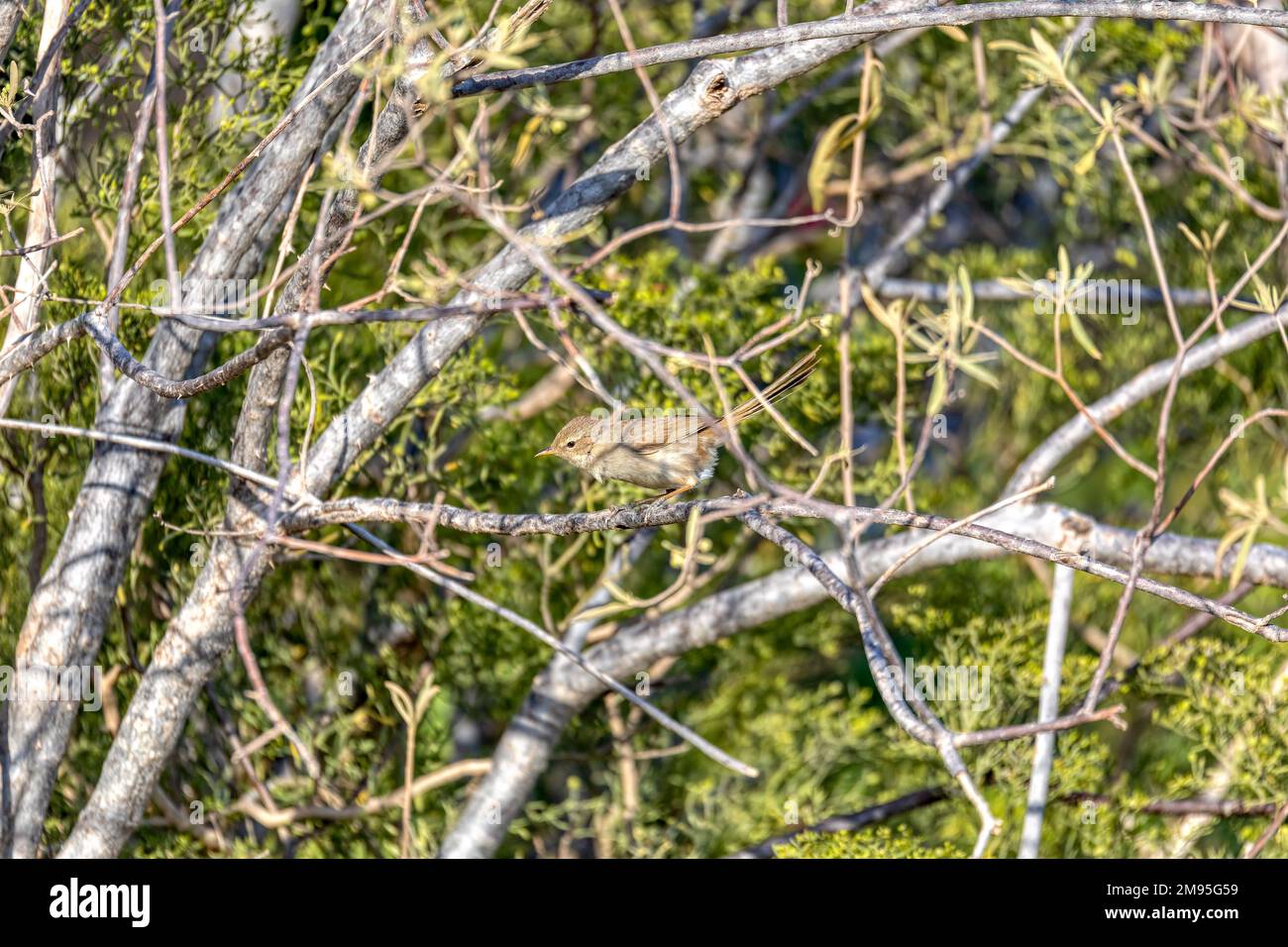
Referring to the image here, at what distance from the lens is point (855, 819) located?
14.9 feet

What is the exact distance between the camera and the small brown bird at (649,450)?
3213mm

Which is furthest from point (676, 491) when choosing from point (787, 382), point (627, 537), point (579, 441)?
point (627, 537)

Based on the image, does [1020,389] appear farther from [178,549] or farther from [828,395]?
[178,549]

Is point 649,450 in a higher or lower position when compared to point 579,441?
lower

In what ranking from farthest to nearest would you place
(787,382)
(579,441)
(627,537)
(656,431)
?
(627,537), (579,441), (656,431), (787,382)

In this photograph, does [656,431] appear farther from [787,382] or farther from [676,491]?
[787,382]

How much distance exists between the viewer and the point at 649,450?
330 centimetres

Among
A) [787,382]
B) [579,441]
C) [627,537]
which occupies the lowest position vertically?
[787,382]

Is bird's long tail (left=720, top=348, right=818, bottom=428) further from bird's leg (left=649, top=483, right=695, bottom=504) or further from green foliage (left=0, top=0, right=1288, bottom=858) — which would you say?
green foliage (left=0, top=0, right=1288, bottom=858)

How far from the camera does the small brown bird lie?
3213mm

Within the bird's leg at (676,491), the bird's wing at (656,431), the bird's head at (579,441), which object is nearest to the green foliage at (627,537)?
the bird's leg at (676,491)

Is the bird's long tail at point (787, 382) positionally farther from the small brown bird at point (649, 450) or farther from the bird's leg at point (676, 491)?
the bird's leg at point (676, 491)
